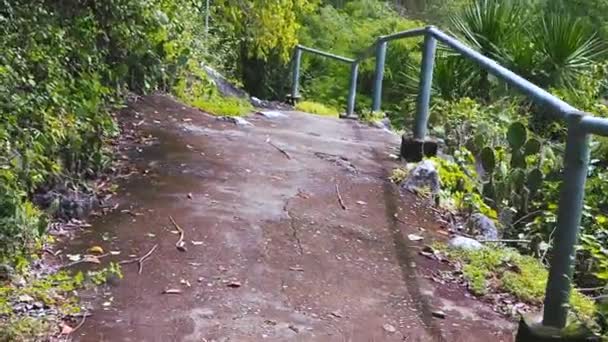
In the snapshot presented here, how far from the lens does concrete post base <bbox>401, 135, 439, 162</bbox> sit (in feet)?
15.6

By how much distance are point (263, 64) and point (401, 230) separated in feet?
37.0

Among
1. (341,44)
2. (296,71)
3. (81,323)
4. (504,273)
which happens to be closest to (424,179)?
(504,273)

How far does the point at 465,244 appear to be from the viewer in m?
3.42

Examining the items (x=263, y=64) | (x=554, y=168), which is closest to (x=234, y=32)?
(x=263, y=64)

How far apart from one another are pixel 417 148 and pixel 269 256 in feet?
6.69

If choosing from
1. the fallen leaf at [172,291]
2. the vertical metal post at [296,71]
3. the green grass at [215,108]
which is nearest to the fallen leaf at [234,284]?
the fallen leaf at [172,291]

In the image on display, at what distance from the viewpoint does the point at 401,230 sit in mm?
3594

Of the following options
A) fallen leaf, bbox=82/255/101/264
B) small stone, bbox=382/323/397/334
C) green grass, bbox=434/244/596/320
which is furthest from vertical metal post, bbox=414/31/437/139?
fallen leaf, bbox=82/255/101/264

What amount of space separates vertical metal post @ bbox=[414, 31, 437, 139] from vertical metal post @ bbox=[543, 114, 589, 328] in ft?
7.99

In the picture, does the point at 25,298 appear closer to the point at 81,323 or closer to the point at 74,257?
the point at 81,323

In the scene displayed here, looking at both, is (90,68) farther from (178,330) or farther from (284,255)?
(178,330)

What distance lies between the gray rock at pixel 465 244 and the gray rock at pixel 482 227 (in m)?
0.20

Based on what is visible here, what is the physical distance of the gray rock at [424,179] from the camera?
4.25m

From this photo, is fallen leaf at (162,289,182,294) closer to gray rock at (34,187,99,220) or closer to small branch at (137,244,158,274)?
small branch at (137,244,158,274)
